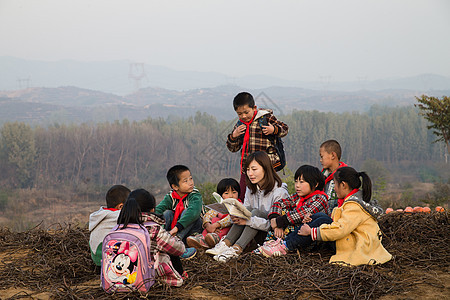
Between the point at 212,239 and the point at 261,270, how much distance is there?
3.20ft

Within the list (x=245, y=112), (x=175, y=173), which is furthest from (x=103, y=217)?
(x=245, y=112)

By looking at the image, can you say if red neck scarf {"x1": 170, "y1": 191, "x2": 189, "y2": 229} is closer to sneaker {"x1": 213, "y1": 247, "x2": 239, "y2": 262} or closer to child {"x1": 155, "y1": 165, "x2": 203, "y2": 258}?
child {"x1": 155, "y1": 165, "x2": 203, "y2": 258}

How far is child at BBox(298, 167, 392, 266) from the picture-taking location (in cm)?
382

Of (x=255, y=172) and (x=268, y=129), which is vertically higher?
(x=268, y=129)

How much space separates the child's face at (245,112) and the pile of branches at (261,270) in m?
1.81

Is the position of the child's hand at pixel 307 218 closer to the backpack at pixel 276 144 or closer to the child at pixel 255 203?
the child at pixel 255 203

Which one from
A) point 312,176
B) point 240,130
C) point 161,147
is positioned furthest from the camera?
point 161,147

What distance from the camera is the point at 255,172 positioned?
4.67m

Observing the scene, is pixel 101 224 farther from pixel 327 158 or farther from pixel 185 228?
pixel 327 158

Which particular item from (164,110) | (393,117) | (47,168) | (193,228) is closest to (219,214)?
(193,228)

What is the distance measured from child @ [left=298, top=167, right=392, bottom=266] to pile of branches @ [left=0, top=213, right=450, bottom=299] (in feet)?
0.52

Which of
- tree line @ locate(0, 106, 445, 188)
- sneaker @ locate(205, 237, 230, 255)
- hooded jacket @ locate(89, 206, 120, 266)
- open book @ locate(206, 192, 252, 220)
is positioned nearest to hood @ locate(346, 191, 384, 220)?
open book @ locate(206, 192, 252, 220)

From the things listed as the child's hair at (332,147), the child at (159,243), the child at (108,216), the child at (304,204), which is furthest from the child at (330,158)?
the child at (108,216)

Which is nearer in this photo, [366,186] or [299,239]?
[366,186]
